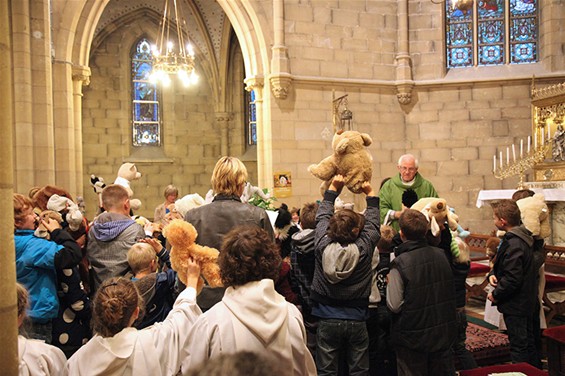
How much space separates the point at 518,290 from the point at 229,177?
2318 mm

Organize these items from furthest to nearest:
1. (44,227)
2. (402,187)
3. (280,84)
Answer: (280,84) < (402,187) < (44,227)

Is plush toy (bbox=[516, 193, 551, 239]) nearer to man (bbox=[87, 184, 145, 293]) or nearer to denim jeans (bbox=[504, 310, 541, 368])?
denim jeans (bbox=[504, 310, 541, 368])

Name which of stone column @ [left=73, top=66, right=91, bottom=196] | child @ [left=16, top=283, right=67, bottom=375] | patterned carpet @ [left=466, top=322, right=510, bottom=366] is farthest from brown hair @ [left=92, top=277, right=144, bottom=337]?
stone column @ [left=73, top=66, right=91, bottom=196]

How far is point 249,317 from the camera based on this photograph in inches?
63.6

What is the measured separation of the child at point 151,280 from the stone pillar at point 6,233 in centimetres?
137

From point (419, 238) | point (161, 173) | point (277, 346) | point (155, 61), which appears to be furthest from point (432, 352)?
point (161, 173)

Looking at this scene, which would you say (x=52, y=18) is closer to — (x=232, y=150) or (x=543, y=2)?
(x=232, y=150)

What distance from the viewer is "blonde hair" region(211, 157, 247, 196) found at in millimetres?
2555

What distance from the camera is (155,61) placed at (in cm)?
870

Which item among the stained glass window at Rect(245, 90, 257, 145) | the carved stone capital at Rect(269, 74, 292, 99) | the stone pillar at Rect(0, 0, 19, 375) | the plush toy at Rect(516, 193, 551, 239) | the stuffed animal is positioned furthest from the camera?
the stained glass window at Rect(245, 90, 257, 145)

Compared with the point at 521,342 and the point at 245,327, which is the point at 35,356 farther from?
the point at 521,342

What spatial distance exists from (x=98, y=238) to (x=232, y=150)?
10.6 m

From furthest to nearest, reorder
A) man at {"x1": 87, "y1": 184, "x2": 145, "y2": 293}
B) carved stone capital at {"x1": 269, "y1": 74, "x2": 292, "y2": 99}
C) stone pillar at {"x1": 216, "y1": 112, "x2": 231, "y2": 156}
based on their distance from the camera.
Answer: stone pillar at {"x1": 216, "y1": 112, "x2": 231, "y2": 156}
carved stone capital at {"x1": 269, "y1": 74, "x2": 292, "y2": 99}
man at {"x1": 87, "y1": 184, "x2": 145, "y2": 293}

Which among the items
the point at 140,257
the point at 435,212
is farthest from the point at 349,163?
the point at 140,257
